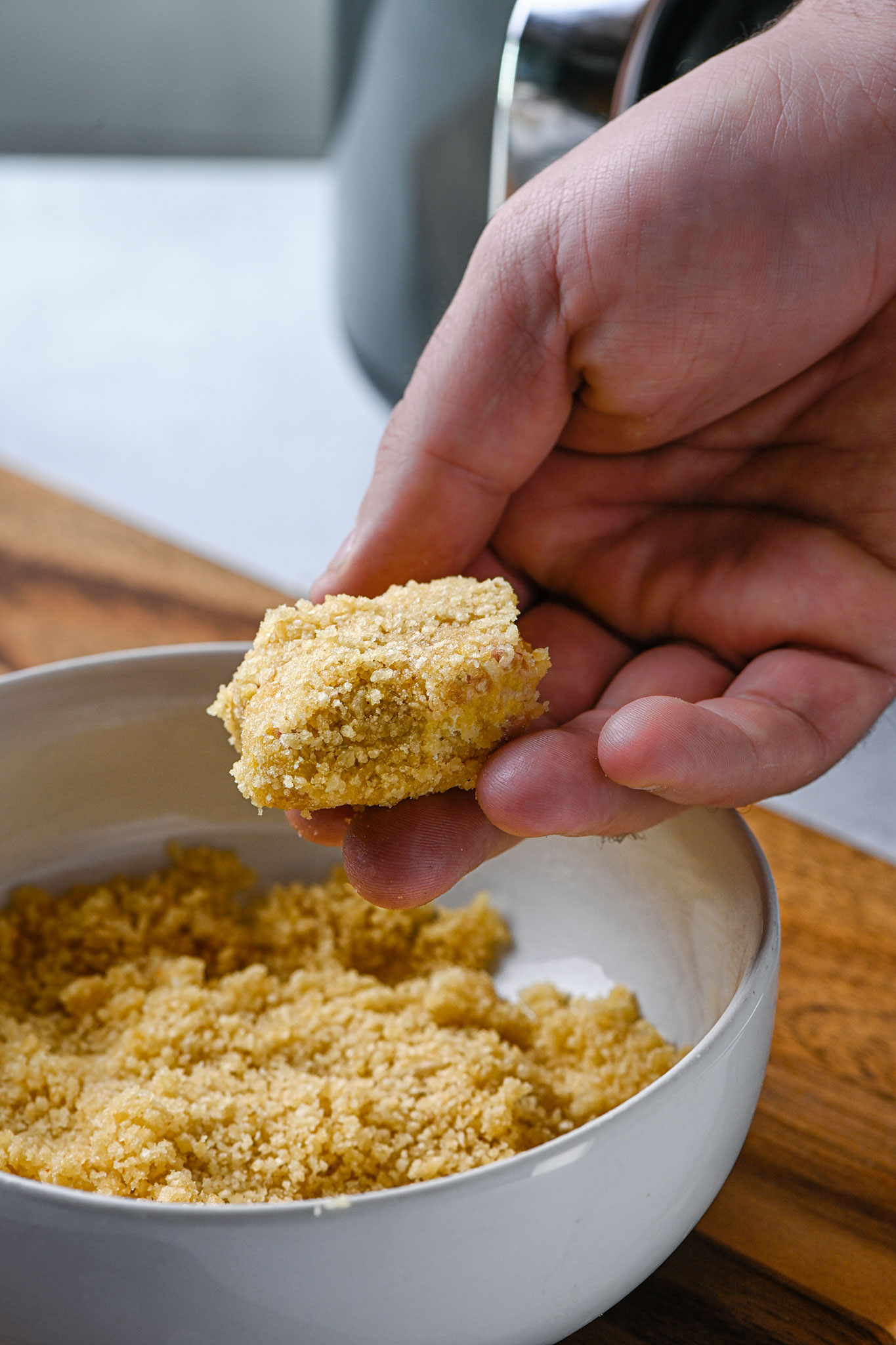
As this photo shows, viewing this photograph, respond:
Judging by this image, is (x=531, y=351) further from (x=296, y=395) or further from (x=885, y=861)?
(x=296, y=395)

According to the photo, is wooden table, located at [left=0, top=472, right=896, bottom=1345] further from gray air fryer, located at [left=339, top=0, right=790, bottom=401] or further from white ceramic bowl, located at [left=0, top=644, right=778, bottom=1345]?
gray air fryer, located at [left=339, top=0, right=790, bottom=401]

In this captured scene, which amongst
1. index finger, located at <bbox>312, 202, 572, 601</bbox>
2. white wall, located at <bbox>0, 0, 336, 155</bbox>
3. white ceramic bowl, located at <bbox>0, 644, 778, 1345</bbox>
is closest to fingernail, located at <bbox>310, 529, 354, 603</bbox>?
index finger, located at <bbox>312, 202, 572, 601</bbox>

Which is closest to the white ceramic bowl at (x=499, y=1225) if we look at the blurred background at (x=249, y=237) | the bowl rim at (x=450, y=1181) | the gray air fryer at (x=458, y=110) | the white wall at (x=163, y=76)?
the bowl rim at (x=450, y=1181)

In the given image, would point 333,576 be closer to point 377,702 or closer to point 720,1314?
point 377,702

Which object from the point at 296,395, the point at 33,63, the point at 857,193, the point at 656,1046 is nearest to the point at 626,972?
the point at 656,1046

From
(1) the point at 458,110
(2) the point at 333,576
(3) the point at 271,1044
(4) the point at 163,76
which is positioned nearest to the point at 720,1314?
(3) the point at 271,1044
